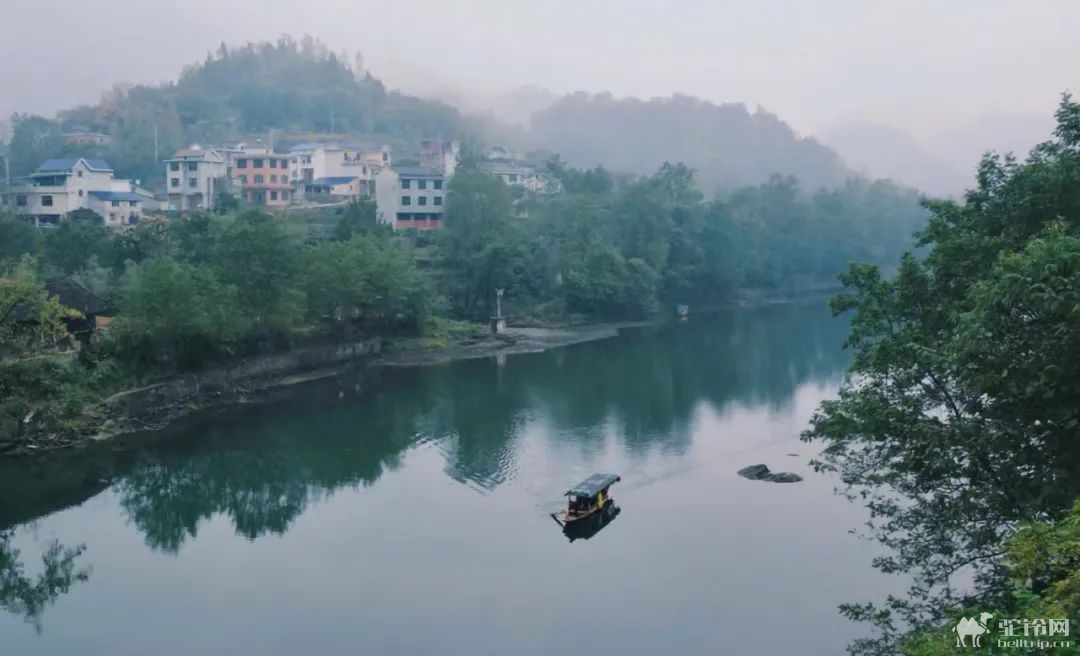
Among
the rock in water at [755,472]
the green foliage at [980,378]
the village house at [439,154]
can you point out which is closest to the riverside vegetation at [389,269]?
the village house at [439,154]

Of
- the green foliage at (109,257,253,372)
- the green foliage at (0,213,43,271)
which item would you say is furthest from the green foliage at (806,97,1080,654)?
the green foliage at (0,213,43,271)

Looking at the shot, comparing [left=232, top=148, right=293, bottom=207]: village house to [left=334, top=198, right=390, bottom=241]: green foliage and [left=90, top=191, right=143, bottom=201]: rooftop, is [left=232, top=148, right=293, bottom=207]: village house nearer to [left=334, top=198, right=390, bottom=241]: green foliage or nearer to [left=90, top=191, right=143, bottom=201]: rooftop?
[left=90, top=191, right=143, bottom=201]: rooftop

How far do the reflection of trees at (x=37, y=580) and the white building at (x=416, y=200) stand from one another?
26.2 m

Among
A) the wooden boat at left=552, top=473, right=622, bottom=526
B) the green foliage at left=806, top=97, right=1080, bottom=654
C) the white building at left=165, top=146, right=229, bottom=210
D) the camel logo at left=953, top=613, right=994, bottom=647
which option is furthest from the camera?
the white building at left=165, top=146, right=229, bottom=210

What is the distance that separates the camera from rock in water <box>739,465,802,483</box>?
1480 cm

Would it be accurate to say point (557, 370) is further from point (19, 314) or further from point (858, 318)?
point (858, 318)

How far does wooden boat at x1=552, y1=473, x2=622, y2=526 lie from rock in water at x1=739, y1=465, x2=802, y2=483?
3002mm

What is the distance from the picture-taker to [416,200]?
37750 mm

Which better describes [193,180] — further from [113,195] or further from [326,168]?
[326,168]

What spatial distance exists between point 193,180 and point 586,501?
32.8 m

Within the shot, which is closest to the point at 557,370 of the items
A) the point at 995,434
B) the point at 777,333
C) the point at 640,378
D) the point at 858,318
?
the point at 640,378

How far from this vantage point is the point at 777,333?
104ft

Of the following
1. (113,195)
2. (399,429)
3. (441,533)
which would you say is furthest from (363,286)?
(113,195)

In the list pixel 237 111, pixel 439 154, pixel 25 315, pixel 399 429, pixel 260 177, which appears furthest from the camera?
pixel 237 111
